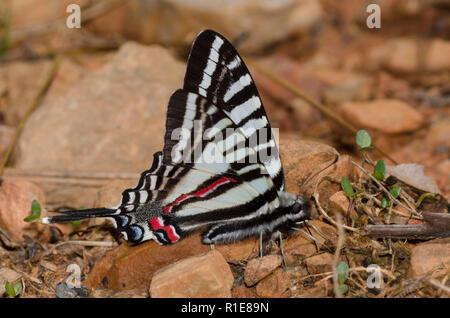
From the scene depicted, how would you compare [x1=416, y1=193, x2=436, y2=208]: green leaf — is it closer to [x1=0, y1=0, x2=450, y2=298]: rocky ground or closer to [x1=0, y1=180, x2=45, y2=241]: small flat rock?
[x1=0, y1=0, x2=450, y2=298]: rocky ground

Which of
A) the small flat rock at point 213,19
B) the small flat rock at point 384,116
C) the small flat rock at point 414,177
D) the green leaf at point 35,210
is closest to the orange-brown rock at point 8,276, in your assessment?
the green leaf at point 35,210

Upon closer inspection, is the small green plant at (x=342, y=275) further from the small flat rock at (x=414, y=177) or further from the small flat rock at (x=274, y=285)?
the small flat rock at (x=414, y=177)

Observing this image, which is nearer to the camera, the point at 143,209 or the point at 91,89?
the point at 143,209

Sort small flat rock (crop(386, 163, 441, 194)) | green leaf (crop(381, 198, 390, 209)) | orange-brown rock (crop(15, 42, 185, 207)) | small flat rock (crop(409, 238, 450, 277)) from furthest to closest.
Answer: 1. orange-brown rock (crop(15, 42, 185, 207))
2. small flat rock (crop(386, 163, 441, 194))
3. green leaf (crop(381, 198, 390, 209))
4. small flat rock (crop(409, 238, 450, 277))

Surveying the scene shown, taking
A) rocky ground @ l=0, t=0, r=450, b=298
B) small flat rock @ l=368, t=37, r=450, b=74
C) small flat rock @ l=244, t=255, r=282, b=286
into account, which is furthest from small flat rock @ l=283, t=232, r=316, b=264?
small flat rock @ l=368, t=37, r=450, b=74

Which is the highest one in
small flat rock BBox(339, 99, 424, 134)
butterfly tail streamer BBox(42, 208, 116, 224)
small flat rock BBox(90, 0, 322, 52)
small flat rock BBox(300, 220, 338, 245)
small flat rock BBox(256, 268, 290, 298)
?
small flat rock BBox(90, 0, 322, 52)
